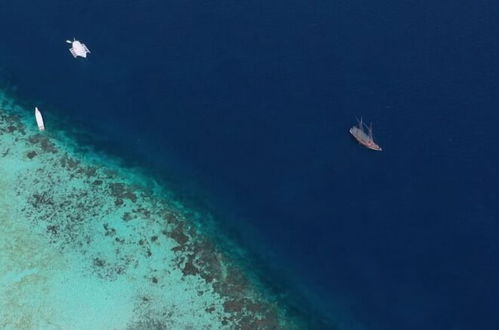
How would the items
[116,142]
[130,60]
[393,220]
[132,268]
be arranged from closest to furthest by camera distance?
1. [132,268]
2. [393,220]
3. [116,142]
4. [130,60]

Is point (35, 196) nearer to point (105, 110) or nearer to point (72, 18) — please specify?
point (105, 110)

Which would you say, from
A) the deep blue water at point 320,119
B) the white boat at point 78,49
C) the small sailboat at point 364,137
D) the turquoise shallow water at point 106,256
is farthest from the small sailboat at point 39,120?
the small sailboat at point 364,137

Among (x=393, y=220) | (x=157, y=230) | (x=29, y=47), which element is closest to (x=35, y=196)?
(x=157, y=230)

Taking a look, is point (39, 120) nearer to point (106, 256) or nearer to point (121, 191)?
point (121, 191)

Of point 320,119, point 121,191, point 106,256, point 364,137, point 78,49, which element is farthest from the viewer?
point 78,49

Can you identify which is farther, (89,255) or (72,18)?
(72,18)

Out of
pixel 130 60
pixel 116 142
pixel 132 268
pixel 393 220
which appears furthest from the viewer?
pixel 130 60

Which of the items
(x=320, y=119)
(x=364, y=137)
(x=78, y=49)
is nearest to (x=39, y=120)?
(x=78, y=49)

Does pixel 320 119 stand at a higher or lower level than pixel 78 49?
higher
